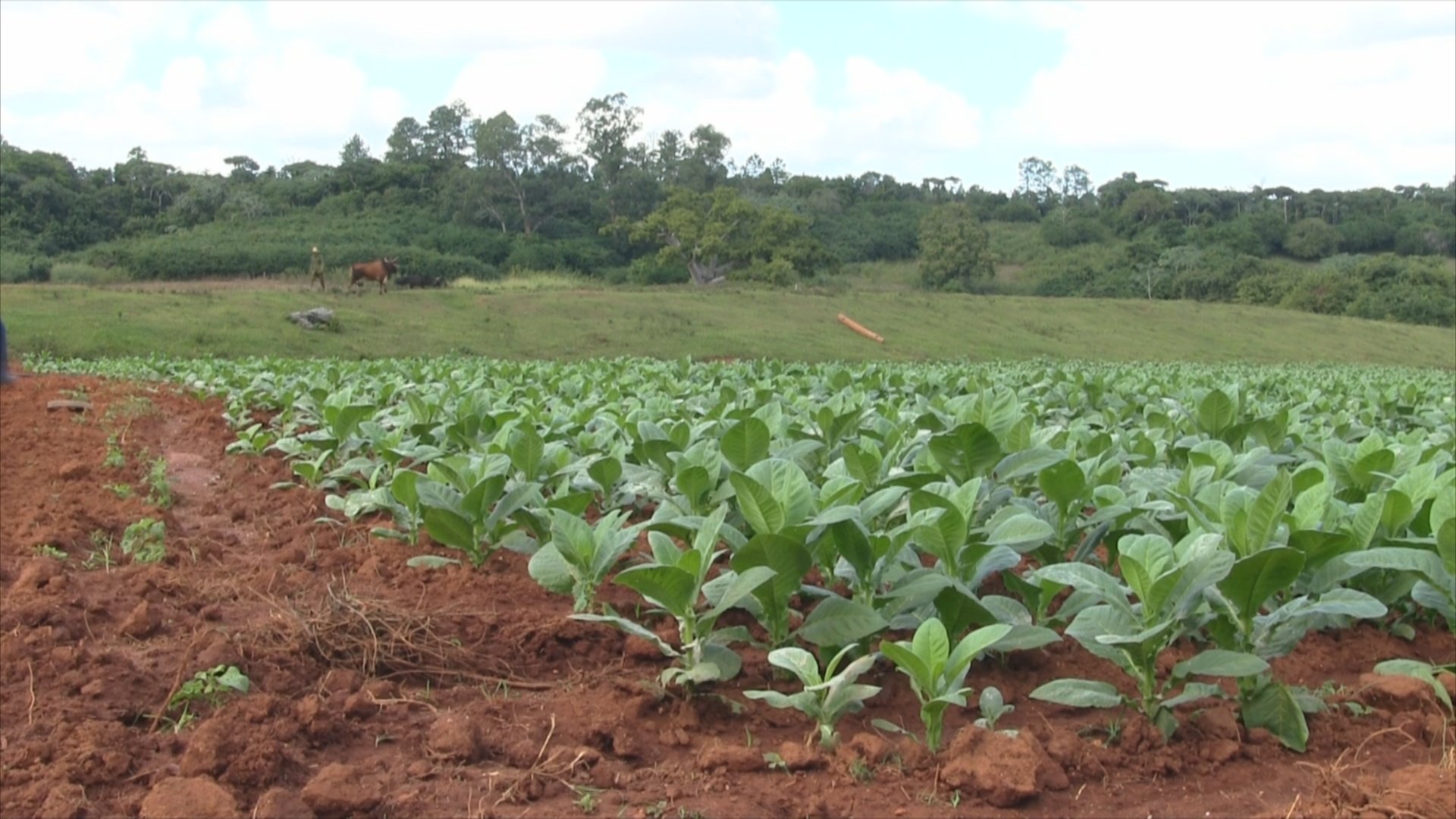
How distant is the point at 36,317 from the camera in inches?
1023

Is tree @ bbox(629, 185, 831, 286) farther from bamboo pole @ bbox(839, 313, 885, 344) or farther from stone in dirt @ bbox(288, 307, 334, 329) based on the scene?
stone in dirt @ bbox(288, 307, 334, 329)

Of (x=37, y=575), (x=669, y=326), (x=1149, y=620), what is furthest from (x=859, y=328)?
(x=1149, y=620)

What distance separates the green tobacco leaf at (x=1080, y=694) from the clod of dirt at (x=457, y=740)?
121cm

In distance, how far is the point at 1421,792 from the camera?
2105mm

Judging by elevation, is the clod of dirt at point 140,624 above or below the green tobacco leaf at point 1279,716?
below

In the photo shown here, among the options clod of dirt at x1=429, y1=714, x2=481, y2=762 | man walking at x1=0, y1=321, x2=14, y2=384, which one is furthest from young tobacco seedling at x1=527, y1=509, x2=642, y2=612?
man walking at x1=0, y1=321, x2=14, y2=384

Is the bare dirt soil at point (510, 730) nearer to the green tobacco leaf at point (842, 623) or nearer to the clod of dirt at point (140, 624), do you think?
the clod of dirt at point (140, 624)

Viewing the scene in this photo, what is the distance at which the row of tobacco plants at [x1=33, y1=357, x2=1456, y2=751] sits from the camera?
2.61 m

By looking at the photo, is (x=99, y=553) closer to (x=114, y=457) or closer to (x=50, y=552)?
(x=50, y=552)

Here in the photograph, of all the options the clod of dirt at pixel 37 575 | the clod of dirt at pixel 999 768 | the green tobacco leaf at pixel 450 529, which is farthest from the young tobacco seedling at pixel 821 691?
the clod of dirt at pixel 37 575

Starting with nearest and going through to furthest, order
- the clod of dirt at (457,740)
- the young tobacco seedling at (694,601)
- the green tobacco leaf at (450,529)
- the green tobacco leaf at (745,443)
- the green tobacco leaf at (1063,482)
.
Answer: the clod of dirt at (457,740), the young tobacco seedling at (694,601), the green tobacco leaf at (1063,482), the green tobacco leaf at (450,529), the green tobacco leaf at (745,443)

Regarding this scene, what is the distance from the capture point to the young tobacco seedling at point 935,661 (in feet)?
8.01

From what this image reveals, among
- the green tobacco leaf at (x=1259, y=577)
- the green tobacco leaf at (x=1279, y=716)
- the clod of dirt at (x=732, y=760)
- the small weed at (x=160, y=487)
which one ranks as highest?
the green tobacco leaf at (x=1259, y=577)

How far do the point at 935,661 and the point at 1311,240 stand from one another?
85.7 m
